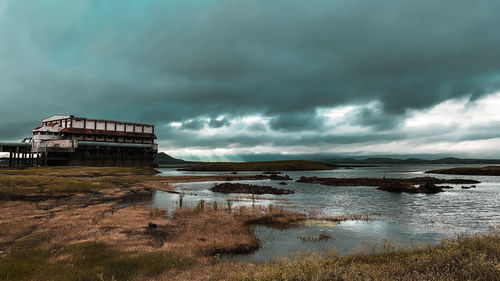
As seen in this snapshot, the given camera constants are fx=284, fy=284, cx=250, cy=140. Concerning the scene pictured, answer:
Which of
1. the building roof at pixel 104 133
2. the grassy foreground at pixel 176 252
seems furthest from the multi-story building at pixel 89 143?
the grassy foreground at pixel 176 252

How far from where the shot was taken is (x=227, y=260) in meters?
15.7

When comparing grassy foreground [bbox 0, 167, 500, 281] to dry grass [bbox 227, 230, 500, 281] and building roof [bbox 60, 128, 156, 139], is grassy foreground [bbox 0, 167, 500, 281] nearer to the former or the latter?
dry grass [bbox 227, 230, 500, 281]

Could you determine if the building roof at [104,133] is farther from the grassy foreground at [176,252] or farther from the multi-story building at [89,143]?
the grassy foreground at [176,252]

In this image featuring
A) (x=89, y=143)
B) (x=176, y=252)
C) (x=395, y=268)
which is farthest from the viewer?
(x=89, y=143)

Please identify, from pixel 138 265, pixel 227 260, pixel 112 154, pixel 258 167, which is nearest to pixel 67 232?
pixel 138 265

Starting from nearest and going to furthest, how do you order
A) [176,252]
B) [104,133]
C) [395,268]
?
[395,268]
[176,252]
[104,133]

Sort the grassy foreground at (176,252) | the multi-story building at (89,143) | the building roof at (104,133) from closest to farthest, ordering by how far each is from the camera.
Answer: the grassy foreground at (176,252) → the multi-story building at (89,143) → the building roof at (104,133)

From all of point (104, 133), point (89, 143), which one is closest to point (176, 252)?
point (89, 143)

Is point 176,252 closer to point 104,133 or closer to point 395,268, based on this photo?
point 395,268

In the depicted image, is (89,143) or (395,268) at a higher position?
(89,143)

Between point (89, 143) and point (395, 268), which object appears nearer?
point (395, 268)

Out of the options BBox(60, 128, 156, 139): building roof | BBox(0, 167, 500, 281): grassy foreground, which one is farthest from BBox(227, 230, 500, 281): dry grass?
BBox(60, 128, 156, 139): building roof

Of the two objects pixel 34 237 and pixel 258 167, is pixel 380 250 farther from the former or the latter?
pixel 258 167

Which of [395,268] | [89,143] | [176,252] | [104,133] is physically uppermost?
[104,133]
